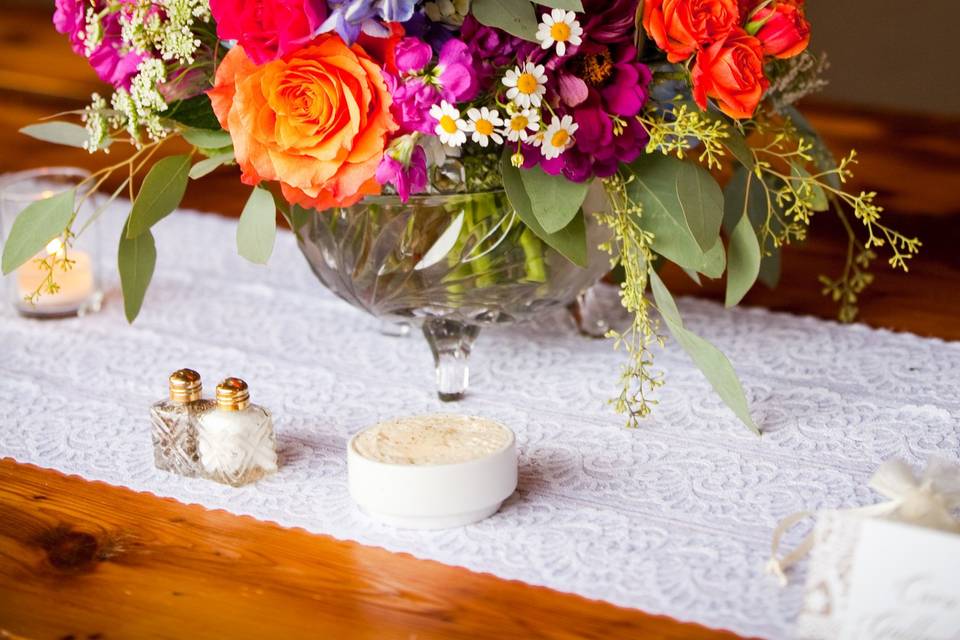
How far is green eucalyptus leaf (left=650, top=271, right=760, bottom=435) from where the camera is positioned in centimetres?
100

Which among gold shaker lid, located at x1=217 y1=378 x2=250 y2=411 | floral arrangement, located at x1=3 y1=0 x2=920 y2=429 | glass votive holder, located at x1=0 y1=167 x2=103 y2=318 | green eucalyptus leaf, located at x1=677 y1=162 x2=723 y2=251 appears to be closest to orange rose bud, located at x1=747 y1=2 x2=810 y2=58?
floral arrangement, located at x1=3 y1=0 x2=920 y2=429

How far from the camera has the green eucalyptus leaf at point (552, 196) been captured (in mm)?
948

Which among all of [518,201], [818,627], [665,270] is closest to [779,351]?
[665,270]

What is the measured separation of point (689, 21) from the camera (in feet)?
2.83

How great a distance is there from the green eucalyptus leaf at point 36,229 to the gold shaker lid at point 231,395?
0.80ft

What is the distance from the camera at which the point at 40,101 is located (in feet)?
7.14

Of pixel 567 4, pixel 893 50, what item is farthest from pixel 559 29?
pixel 893 50

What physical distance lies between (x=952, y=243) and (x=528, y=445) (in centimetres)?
77

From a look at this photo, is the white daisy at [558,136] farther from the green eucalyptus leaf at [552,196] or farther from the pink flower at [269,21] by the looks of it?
the pink flower at [269,21]

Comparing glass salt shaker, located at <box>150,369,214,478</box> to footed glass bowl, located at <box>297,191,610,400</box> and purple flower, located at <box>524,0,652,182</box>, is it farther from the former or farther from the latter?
purple flower, located at <box>524,0,652,182</box>

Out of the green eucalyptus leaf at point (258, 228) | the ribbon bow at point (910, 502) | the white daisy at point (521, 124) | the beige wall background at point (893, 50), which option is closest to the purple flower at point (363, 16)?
the white daisy at point (521, 124)

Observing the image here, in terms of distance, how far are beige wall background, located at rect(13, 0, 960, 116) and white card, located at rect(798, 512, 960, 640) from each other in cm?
225

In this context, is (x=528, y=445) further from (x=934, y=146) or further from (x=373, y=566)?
(x=934, y=146)

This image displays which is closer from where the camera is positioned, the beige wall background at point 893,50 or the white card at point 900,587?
the white card at point 900,587
